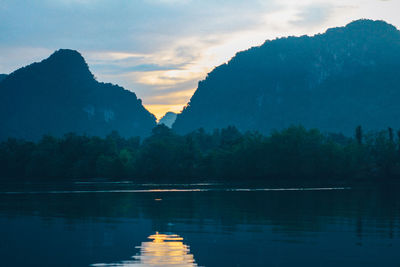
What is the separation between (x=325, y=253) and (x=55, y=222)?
21.6 metres

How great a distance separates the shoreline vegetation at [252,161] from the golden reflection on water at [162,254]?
101735 mm

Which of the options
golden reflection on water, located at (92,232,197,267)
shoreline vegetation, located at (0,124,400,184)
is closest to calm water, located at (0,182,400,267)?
golden reflection on water, located at (92,232,197,267)

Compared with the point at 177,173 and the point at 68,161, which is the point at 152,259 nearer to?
the point at 177,173

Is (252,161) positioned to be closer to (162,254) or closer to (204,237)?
(204,237)

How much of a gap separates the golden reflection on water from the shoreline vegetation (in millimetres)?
101735

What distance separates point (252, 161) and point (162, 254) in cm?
13331

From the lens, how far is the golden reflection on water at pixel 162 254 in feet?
71.7

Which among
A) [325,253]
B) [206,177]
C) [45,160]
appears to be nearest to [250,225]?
[325,253]

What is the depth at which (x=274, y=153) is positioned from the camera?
152m

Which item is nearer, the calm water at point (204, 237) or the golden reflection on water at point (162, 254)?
the golden reflection on water at point (162, 254)

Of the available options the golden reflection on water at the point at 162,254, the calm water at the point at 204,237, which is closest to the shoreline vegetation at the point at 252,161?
the calm water at the point at 204,237

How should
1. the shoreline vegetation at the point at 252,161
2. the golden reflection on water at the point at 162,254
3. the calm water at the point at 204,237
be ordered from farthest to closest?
the shoreline vegetation at the point at 252,161
the calm water at the point at 204,237
the golden reflection on water at the point at 162,254

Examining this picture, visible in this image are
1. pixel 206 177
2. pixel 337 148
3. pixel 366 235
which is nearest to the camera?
pixel 366 235

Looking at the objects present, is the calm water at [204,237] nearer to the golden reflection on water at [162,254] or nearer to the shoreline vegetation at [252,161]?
the golden reflection on water at [162,254]
